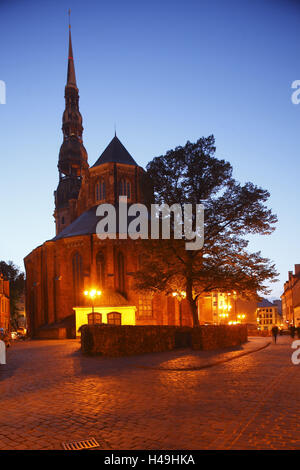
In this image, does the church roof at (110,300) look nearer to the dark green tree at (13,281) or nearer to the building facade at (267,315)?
the dark green tree at (13,281)

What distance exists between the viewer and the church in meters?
40.9

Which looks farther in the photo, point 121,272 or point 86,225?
point 86,225

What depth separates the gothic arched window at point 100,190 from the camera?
53.6 m

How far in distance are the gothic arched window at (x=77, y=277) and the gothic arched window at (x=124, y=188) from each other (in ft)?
37.4

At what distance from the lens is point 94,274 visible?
4297 cm

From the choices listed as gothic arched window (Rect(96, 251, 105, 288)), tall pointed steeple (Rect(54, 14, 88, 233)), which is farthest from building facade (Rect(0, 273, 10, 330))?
tall pointed steeple (Rect(54, 14, 88, 233))

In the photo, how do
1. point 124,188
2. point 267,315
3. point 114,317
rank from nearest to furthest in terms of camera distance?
1. point 114,317
2. point 124,188
3. point 267,315

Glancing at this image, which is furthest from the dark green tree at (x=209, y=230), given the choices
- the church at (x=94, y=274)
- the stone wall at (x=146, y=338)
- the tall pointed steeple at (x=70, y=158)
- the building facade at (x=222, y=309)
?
the tall pointed steeple at (x=70, y=158)

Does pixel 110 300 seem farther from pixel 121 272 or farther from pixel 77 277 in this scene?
pixel 77 277

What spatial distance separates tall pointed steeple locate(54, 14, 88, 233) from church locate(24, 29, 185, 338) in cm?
1893

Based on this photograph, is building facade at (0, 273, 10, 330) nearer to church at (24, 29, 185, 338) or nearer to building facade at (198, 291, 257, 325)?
church at (24, 29, 185, 338)

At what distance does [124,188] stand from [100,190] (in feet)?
11.1

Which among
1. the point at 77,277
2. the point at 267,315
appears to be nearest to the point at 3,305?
the point at 77,277
